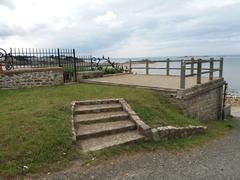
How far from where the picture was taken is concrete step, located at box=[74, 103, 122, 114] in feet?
23.1

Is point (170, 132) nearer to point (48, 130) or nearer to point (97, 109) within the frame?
point (97, 109)

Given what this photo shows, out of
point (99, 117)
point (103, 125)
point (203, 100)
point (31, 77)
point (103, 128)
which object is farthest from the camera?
point (31, 77)

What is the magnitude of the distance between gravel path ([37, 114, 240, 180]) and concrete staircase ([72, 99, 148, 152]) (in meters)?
0.71

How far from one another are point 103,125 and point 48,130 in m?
1.48

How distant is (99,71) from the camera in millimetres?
14758

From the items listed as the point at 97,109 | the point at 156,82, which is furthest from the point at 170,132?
the point at 156,82

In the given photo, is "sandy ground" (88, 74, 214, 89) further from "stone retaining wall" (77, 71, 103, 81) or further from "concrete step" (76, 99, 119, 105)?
"concrete step" (76, 99, 119, 105)

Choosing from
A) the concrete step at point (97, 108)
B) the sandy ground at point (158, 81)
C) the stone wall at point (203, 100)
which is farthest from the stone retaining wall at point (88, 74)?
the stone wall at point (203, 100)

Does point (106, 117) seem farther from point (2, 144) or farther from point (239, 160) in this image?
point (239, 160)

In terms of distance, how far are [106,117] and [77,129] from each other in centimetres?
100

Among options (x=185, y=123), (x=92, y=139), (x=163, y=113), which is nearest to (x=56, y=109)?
(x=92, y=139)

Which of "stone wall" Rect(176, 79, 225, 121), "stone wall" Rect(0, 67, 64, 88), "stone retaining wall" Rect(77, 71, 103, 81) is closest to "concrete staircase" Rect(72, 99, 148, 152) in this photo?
"stone wall" Rect(176, 79, 225, 121)

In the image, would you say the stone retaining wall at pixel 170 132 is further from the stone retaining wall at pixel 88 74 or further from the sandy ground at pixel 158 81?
the stone retaining wall at pixel 88 74

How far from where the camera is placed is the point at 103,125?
6.29 m
